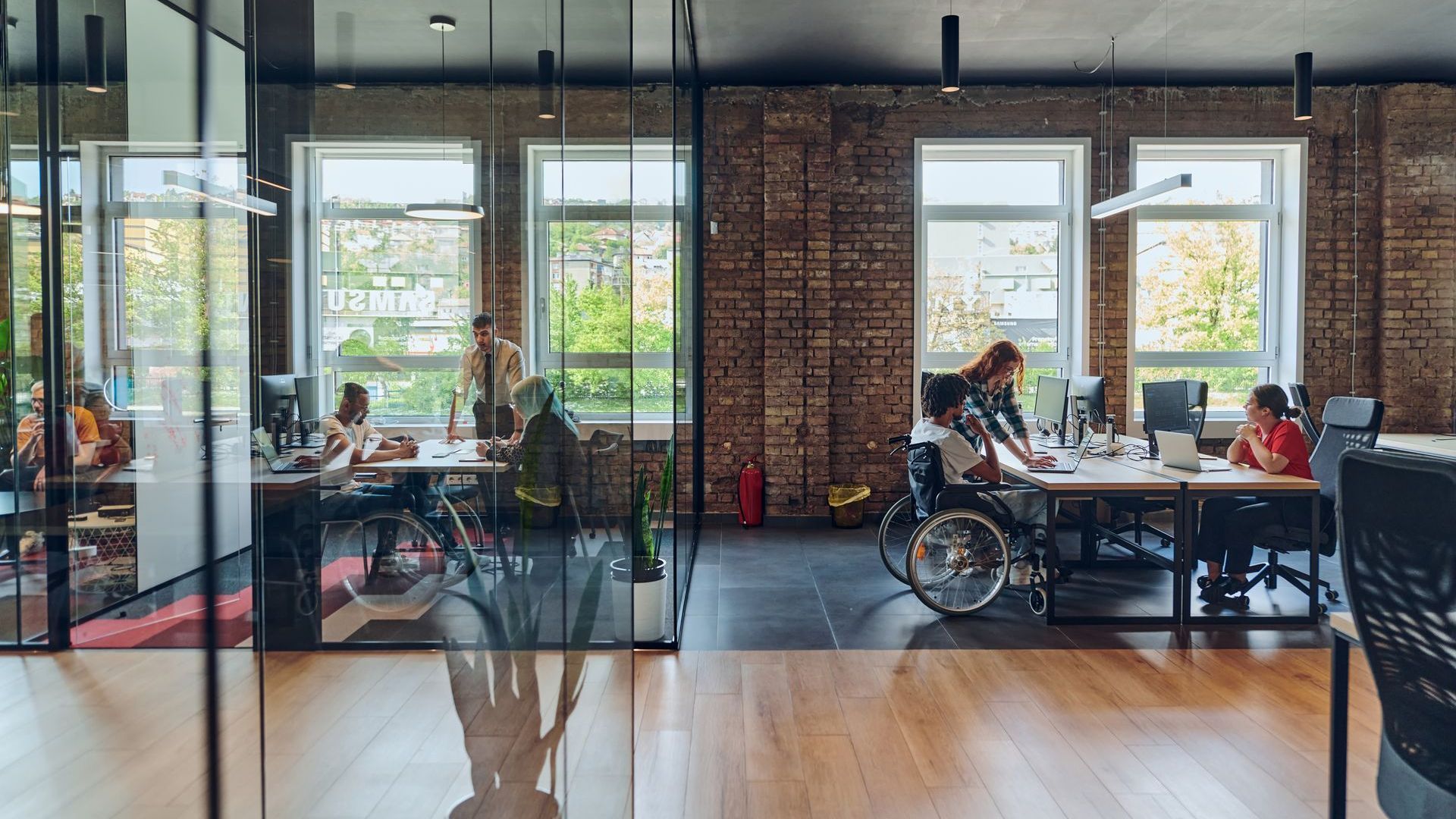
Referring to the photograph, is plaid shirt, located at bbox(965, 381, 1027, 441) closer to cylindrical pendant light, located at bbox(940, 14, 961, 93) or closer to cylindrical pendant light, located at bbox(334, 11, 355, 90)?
cylindrical pendant light, located at bbox(940, 14, 961, 93)

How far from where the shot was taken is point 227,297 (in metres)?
0.47

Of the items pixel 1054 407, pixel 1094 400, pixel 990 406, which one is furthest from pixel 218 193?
pixel 1054 407

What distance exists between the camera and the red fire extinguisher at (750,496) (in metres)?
6.67

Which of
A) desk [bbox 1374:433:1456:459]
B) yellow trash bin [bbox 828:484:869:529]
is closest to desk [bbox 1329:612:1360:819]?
desk [bbox 1374:433:1456:459]

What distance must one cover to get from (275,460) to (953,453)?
13.7 feet

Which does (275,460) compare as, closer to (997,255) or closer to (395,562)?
(395,562)

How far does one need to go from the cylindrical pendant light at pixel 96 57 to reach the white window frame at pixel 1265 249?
7262 mm

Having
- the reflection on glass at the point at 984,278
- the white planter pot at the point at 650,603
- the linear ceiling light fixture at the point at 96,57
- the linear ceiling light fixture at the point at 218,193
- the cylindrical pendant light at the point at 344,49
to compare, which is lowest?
the white planter pot at the point at 650,603

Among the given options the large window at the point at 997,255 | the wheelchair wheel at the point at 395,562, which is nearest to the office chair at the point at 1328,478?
the large window at the point at 997,255

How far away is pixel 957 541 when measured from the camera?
4391mm

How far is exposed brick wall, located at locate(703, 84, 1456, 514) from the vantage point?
662 cm

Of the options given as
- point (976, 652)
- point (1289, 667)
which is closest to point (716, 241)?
point (976, 652)

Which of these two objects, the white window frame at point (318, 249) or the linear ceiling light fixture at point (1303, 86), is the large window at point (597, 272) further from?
the linear ceiling light fixture at point (1303, 86)

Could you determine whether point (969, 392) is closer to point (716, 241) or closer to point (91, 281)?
point (716, 241)
